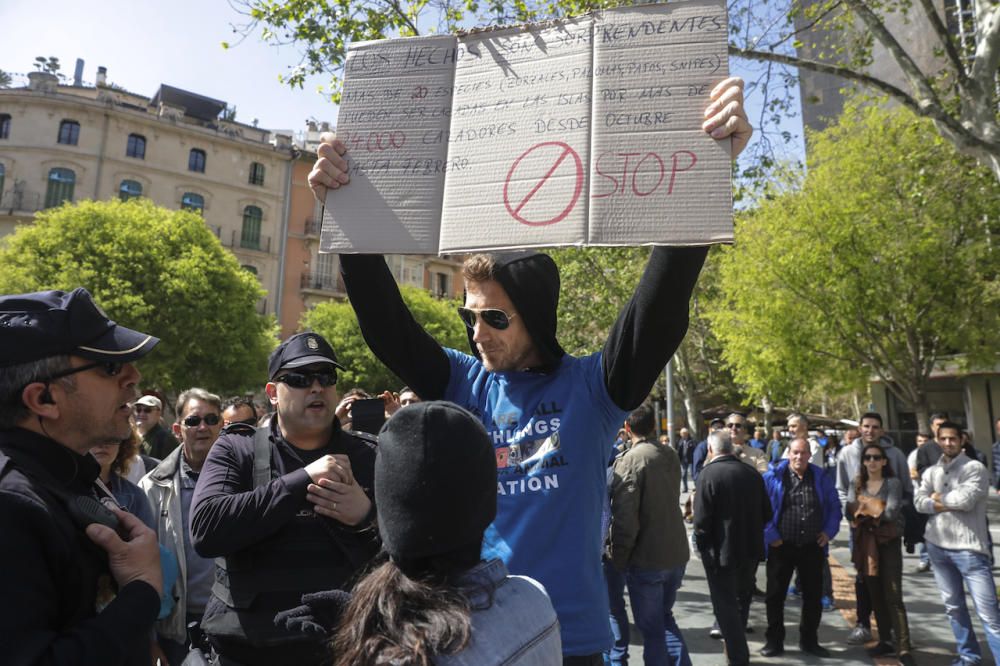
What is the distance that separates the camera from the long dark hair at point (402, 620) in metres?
1.23

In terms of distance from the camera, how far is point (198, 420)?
15.4 ft

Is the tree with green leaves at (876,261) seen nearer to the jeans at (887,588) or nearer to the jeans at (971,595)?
the jeans at (887,588)

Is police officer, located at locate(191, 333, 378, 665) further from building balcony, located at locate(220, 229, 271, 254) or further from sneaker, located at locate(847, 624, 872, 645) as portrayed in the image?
building balcony, located at locate(220, 229, 271, 254)

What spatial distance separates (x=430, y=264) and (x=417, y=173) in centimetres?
4811

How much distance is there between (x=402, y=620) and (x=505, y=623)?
0.66 feet

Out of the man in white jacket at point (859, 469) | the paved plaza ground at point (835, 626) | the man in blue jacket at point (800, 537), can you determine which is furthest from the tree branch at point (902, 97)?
the paved plaza ground at point (835, 626)

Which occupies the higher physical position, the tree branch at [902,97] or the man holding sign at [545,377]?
the tree branch at [902,97]

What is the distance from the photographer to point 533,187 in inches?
79.4

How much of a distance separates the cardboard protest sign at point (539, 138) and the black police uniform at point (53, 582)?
94 cm

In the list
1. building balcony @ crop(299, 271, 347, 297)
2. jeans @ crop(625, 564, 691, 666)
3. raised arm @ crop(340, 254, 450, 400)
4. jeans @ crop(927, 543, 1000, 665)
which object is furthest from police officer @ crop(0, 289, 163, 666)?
building balcony @ crop(299, 271, 347, 297)

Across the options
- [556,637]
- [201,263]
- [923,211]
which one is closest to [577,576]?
[556,637]

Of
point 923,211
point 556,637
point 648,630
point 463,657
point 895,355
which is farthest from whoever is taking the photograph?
point 895,355

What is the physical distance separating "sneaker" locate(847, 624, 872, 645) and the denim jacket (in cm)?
658

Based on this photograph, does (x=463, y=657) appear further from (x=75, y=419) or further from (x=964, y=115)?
(x=964, y=115)
